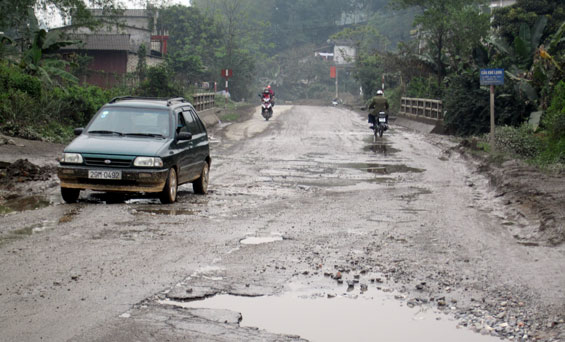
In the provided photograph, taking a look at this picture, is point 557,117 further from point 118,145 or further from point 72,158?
point 72,158

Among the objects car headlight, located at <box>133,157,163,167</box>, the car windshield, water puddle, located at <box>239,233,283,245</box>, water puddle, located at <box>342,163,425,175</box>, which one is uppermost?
the car windshield

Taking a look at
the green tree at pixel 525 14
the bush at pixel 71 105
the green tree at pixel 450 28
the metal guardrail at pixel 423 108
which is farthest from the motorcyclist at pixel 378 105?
the green tree at pixel 450 28

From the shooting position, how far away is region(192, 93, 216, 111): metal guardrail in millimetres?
37634

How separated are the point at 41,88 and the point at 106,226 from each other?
51.9 feet

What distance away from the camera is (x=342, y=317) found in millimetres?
6242

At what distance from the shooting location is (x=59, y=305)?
610 cm

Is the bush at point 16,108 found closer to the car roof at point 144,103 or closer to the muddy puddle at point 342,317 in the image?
the car roof at point 144,103

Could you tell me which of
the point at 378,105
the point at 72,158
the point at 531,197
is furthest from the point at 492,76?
the point at 72,158

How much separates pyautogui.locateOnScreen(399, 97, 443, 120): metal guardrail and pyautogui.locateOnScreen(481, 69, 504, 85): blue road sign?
14580mm

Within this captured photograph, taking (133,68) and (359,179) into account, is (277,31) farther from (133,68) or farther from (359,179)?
(359,179)

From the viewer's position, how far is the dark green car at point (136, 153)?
473 inches

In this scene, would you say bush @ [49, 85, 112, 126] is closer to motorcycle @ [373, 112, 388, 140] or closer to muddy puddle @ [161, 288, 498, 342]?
motorcycle @ [373, 112, 388, 140]

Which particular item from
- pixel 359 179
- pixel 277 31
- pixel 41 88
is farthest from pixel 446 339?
pixel 277 31

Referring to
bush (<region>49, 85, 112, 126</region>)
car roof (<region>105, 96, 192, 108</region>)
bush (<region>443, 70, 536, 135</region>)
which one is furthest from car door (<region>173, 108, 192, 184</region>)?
bush (<region>443, 70, 536, 135</region>)
